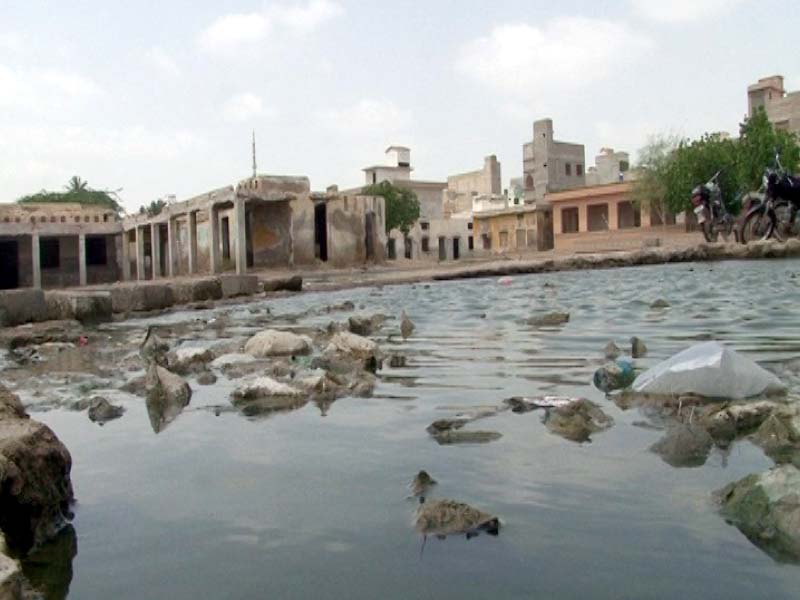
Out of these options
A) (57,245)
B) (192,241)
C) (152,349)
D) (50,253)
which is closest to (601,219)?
(192,241)

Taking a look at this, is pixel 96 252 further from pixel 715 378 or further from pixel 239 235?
pixel 715 378

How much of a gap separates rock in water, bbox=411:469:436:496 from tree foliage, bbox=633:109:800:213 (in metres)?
25.8

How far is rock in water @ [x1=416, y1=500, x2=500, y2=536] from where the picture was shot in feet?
6.04

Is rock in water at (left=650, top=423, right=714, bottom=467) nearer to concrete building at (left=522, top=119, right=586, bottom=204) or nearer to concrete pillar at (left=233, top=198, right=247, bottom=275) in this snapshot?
concrete pillar at (left=233, top=198, right=247, bottom=275)

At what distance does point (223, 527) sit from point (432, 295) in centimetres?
1009

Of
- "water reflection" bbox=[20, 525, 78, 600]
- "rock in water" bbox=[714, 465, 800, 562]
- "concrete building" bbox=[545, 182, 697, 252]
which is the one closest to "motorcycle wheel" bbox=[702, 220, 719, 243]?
"concrete building" bbox=[545, 182, 697, 252]

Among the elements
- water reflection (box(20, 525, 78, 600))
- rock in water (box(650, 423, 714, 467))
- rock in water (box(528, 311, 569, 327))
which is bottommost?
water reflection (box(20, 525, 78, 600))

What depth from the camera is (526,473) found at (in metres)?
2.28

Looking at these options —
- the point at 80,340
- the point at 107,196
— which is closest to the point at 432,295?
the point at 80,340

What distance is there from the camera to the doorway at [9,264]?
32531 millimetres

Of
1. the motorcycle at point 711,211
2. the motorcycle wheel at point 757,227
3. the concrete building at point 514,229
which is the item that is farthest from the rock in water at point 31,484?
the concrete building at point 514,229

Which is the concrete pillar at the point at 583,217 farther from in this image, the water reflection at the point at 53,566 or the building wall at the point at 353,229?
the water reflection at the point at 53,566

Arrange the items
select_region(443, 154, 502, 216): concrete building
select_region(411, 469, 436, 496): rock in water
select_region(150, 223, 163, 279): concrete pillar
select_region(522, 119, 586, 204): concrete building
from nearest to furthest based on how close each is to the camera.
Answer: select_region(411, 469, 436, 496): rock in water
select_region(150, 223, 163, 279): concrete pillar
select_region(522, 119, 586, 204): concrete building
select_region(443, 154, 502, 216): concrete building

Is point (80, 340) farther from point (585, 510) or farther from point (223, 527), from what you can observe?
point (585, 510)
